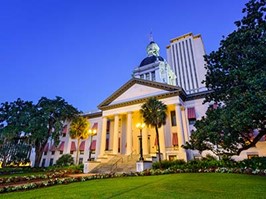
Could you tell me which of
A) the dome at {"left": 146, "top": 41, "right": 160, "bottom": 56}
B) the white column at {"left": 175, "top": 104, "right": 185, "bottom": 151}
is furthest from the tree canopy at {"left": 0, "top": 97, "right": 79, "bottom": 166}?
the dome at {"left": 146, "top": 41, "right": 160, "bottom": 56}

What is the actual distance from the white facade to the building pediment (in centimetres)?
5306

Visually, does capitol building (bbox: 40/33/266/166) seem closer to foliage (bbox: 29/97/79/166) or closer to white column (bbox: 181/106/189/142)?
white column (bbox: 181/106/189/142)

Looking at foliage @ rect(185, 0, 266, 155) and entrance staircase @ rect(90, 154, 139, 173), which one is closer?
foliage @ rect(185, 0, 266, 155)

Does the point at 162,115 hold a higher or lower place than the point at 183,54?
lower

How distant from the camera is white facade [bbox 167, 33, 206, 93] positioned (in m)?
77.5

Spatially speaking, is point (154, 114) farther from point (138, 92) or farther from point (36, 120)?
point (36, 120)

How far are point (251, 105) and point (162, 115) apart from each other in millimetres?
10425

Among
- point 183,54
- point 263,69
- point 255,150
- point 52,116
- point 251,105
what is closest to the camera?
point 251,105

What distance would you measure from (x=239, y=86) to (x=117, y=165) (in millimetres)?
17005

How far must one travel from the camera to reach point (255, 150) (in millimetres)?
22250

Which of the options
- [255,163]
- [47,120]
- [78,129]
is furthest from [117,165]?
[47,120]

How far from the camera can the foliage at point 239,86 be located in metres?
10.4

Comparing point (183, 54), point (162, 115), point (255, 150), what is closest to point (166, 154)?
point (162, 115)

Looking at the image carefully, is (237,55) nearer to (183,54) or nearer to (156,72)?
(156,72)
